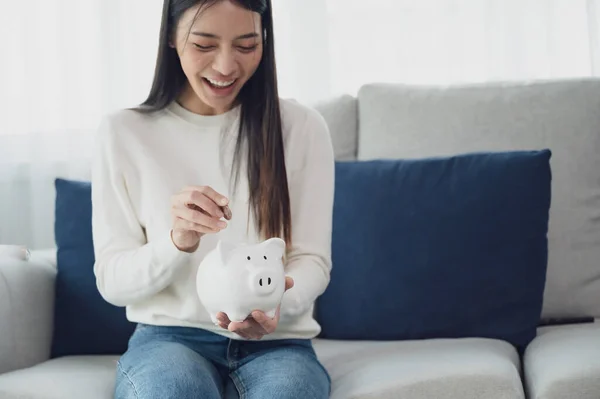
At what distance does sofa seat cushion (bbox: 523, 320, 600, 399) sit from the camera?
64.1 inches

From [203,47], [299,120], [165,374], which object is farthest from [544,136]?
[165,374]

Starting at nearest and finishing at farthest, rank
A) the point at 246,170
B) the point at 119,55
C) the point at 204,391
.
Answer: the point at 204,391, the point at 246,170, the point at 119,55

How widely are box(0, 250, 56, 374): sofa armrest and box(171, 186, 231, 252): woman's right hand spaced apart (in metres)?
0.60

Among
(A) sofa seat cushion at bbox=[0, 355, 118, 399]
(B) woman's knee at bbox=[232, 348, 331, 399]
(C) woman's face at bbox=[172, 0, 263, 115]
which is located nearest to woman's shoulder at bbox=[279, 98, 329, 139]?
(C) woman's face at bbox=[172, 0, 263, 115]

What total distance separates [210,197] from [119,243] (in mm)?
338

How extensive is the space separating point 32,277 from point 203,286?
69 centimetres

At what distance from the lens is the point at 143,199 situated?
182 cm

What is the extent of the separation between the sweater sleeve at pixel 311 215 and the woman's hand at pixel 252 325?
0.12 meters

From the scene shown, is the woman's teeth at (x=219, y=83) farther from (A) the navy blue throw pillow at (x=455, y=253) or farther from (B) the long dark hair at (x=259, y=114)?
(A) the navy blue throw pillow at (x=455, y=253)

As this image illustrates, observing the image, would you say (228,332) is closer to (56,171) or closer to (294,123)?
(294,123)

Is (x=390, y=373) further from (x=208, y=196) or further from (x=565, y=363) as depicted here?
(x=208, y=196)

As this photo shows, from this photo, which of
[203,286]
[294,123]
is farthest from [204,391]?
[294,123]

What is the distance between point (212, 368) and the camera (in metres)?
1.66

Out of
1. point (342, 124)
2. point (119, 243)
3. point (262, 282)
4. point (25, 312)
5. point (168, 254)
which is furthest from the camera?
point (342, 124)
